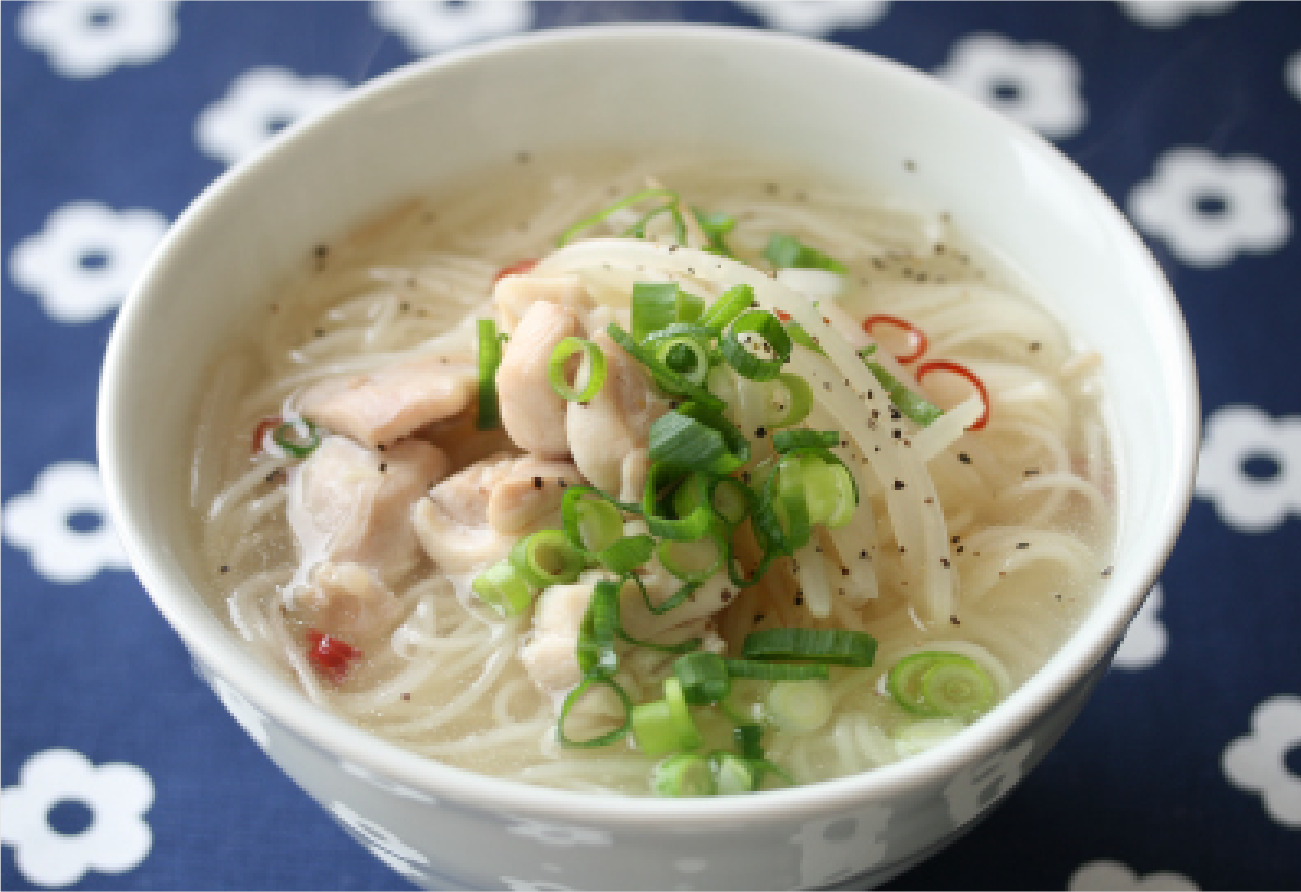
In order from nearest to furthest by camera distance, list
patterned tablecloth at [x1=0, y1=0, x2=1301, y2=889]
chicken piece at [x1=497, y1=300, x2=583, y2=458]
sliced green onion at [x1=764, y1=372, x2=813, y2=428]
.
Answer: sliced green onion at [x1=764, y1=372, x2=813, y2=428] → chicken piece at [x1=497, y1=300, x2=583, y2=458] → patterned tablecloth at [x1=0, y1=0, x2=1301, y2=889]

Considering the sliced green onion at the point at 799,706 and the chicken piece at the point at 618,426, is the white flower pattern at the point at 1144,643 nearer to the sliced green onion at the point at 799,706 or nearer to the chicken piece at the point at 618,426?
the sliced green onion at the point at 799,706

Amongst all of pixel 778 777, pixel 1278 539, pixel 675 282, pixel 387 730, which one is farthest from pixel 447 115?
pixel 1278 539

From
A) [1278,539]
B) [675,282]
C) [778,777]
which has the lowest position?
[1278,539]

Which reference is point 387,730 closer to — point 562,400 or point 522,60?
point 562,400

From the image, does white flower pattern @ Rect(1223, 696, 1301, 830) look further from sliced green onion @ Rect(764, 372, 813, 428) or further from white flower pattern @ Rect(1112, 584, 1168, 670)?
sliced green onion @ Rect(764, 372, 813, 428)

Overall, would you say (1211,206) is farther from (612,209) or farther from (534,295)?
(534,295)

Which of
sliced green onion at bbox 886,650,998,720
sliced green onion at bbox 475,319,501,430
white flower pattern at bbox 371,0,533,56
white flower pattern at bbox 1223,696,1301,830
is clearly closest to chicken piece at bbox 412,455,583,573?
sliced green onion at bbox 475,319,501,430
